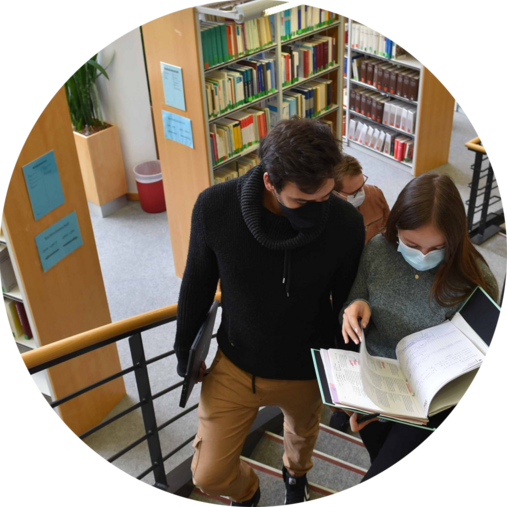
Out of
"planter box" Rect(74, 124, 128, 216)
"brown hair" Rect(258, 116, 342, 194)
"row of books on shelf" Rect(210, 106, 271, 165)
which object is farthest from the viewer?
"planter box" Rect(74, 124, 128, 216)

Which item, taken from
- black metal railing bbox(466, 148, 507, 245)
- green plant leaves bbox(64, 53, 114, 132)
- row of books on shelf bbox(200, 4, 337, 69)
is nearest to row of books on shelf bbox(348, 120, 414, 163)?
black metal railing bbox(466, 148, 507, 245)

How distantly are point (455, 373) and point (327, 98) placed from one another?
416cm

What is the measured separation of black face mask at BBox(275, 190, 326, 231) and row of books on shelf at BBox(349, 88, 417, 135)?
4836 mm

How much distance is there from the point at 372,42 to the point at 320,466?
4.79 metres

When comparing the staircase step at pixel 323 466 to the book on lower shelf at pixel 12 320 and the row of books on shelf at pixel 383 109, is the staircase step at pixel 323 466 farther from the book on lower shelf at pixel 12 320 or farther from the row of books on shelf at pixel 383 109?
the row of books on shelf at pixel 383 109

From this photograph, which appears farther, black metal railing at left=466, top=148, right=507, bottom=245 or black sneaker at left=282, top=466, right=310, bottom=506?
black metal railing at left=466, top=148, right=507, bottom=245

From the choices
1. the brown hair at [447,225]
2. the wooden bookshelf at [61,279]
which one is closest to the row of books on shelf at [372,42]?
the wooden bookshelf at [61,279]

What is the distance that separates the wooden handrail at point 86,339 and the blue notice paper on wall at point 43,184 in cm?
94

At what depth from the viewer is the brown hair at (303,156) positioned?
1.67m

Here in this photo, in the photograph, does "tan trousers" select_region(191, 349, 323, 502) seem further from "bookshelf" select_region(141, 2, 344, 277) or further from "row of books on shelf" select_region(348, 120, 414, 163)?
"row of books on shelf" select_region(348, 120, 414, 163)

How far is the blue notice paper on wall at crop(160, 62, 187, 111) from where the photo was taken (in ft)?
13.6

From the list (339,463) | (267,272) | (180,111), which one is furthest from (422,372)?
(180,111)

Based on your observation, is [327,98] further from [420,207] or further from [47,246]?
[420,207]

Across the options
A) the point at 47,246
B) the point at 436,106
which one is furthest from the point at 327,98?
the point at 47,246
